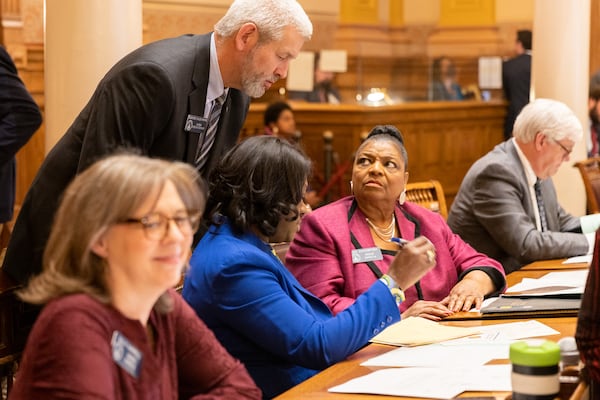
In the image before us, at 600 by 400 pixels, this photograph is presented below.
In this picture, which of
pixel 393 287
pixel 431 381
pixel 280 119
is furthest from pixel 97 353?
pixel 280 119

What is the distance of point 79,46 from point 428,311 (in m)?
1.75

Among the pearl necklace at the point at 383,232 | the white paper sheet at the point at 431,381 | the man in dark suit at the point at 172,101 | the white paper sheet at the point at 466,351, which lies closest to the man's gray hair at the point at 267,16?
the man in dark suit at the point at 172,101

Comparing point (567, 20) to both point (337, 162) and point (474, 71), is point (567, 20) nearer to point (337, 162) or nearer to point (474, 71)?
point (337, 162)

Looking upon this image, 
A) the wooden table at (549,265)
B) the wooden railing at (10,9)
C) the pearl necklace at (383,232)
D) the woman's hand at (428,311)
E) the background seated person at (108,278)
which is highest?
the wooden railing at (10,9)

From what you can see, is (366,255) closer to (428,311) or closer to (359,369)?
(428,311)

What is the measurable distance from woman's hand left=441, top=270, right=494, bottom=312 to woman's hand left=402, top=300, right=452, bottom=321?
0.30 feet

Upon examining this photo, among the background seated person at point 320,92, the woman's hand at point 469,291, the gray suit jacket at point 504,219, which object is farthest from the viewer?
the background seated person at point 320,92

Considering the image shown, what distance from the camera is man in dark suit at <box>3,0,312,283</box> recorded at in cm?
299

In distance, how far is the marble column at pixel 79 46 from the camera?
4.17 metres

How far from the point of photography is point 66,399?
1.85m

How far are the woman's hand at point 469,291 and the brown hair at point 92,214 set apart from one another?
5.73 feet

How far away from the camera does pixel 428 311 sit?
3.42 metres

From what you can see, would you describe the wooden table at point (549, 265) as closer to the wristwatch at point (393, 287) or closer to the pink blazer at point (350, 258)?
the pink blazer at point (350, 258)

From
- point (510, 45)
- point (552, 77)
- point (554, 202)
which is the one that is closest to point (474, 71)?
point (510, 45)
